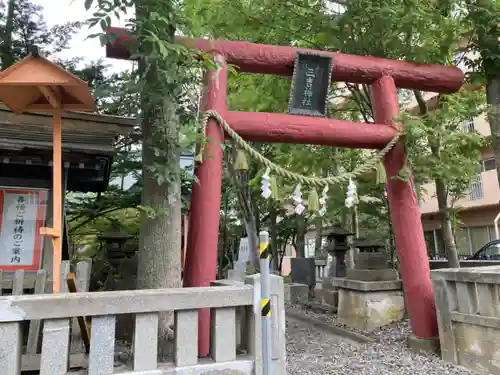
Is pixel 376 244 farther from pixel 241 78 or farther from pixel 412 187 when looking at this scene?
pixel 241 78

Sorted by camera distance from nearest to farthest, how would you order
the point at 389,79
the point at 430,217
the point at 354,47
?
the point at 389,79
the point at 354,47
the point at 430,217

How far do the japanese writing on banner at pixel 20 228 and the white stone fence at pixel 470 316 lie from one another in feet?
19.1

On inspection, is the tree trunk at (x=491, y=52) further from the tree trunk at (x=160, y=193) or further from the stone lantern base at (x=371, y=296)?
the tree trunk at (x=160, y=193)

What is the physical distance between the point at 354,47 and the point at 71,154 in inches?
214

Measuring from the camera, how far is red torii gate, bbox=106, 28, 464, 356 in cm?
508

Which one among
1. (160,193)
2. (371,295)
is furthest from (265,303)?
(371,295)

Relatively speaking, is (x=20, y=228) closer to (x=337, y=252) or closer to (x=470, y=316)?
(x=470, y=316)

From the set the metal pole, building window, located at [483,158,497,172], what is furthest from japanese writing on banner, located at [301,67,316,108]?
building window, located at [483,158,497,172]

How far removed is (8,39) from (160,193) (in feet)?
30.4

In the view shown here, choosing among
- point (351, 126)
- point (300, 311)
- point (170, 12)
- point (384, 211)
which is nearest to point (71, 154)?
point (170, 12)

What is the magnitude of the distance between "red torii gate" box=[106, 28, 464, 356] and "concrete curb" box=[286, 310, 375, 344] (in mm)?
1099

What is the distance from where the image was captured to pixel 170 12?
3816 mm

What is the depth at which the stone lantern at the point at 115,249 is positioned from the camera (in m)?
7.55

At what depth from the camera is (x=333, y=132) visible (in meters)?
6.06
